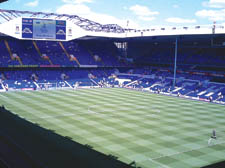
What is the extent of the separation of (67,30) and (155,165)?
46.1 metres

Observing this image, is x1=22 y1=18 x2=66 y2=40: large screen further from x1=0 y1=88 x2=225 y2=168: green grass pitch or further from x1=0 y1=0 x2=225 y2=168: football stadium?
x1=0 y1=88 x2=225 y2=168: green grass pitch

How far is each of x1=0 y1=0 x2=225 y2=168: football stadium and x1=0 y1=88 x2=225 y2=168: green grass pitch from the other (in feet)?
0.30

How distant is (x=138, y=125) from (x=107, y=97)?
62.5 ft

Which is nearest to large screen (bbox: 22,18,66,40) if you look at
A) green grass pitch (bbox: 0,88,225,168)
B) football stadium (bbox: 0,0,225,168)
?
football stadium (bbox: 0,0,225,168)

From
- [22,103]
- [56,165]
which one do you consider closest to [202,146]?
[56,165]

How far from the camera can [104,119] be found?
29406 mm

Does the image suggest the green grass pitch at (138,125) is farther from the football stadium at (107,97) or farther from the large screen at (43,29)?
the large screen at (43,29)

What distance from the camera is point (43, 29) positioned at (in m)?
56.8

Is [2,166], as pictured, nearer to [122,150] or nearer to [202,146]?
[122,150]

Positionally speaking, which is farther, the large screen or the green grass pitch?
the large screen

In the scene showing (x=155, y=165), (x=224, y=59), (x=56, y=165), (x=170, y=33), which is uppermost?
(x=170, y=33)

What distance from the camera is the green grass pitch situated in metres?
19.3

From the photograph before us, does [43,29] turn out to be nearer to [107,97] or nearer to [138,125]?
[107,97]

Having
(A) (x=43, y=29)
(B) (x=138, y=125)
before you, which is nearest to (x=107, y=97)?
(B) (x=138, y=125)
